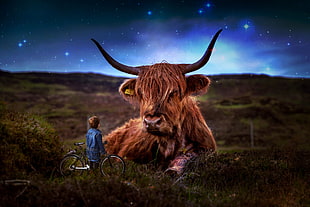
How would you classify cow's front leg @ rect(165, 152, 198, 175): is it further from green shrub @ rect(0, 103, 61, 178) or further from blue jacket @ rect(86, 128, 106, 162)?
green shrub @ rect(0, 103, 61, 178)

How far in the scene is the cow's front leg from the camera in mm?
5680

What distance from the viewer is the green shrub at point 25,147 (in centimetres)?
385

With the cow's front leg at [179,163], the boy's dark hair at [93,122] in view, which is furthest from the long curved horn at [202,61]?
the boy's dark hair at [93,122]

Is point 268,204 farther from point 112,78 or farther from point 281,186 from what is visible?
point 112,78

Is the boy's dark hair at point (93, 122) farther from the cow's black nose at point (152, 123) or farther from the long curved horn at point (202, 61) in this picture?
the long curved horn at point (202, 61)

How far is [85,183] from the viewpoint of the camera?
12.0 feet

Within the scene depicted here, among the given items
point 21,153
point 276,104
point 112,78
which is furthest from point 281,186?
point 112,78

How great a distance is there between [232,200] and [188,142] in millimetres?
2799

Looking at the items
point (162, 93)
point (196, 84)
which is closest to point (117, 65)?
point (162, 93)

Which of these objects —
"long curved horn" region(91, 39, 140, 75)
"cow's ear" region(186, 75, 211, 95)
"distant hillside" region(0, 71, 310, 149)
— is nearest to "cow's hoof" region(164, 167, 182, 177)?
"cow's ear" region(186, 75, 211, 95)

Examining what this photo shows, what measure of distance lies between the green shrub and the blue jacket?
52 cm

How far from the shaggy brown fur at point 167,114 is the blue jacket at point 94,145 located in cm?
109

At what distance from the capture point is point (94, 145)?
444 centimetres

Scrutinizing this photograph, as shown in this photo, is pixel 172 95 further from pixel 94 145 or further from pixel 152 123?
pixel 94 145
